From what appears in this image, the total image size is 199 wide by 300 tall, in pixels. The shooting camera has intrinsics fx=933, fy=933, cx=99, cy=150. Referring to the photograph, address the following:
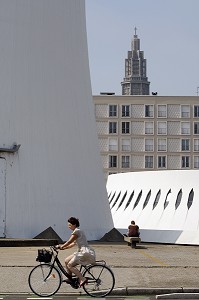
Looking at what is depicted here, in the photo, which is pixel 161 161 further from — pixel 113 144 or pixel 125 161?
pixel 113 144

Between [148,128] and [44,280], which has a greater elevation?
[148,128]

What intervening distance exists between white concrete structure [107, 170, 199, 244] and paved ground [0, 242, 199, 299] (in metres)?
13.1

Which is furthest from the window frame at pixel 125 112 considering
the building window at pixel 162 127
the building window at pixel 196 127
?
the building window at pixel 196 127

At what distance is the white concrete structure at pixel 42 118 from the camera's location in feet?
99.5

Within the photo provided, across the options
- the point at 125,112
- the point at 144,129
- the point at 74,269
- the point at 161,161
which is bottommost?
the point at 74,269

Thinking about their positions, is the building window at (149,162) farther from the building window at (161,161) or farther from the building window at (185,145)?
the building window at (185,145)

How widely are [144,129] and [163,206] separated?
153ft

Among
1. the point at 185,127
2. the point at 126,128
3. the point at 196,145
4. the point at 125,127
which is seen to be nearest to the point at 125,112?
the point at 125,127

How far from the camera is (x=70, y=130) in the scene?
31.0 m

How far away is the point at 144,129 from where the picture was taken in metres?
88.8

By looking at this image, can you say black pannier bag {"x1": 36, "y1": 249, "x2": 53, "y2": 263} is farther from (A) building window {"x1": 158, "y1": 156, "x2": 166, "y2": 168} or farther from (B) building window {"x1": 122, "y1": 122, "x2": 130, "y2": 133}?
(A) building window {"x1": 158, "y1": 156, "x2": 166, "y2": 168}

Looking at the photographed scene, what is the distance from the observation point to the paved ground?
1594cm

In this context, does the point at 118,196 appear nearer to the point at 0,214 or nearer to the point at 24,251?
the point at 0,214

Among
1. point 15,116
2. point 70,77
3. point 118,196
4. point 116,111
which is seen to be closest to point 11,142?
point 15,116
